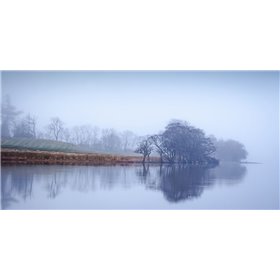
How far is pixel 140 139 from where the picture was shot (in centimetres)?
462

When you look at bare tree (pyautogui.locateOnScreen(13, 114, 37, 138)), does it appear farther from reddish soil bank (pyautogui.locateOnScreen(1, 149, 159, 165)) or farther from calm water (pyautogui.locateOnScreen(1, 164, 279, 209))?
calm water (pyautogui.locateOnScreen(1, 164, 279, 209))

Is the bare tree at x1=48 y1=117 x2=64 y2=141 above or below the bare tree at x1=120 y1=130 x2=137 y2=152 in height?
above

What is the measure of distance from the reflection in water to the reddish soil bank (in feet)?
0.21

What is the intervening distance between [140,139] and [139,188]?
0.58 m

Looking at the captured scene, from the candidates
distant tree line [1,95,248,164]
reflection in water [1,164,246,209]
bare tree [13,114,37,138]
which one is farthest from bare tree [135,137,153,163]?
bare tree [13,114,37,138]

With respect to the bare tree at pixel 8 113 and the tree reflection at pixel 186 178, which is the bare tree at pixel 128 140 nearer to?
the tree reflection at pixel 186 178

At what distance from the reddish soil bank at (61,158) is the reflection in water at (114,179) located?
64 millimetres

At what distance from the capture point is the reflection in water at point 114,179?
4500mm

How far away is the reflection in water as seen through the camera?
4500mm
